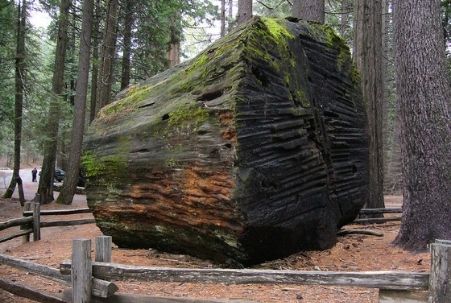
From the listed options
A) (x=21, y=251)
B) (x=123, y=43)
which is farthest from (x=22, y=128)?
(x=21, y=251)

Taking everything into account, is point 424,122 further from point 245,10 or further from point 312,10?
point 245,10

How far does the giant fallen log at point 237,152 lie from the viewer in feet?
19.4

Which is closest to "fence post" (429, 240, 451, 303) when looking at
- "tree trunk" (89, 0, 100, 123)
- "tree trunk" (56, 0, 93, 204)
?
"tree trunk" (56, 0, 93, 204)

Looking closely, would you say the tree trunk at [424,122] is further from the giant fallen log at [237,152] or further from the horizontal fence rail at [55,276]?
the horizontal fence rail at [55,276]

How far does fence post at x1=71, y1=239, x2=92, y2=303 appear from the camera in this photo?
4.87m

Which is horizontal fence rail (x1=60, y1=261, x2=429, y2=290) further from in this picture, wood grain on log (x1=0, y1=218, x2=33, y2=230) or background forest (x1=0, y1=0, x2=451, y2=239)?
background forest (x1=0, y1=0, x2=451, y2=239)

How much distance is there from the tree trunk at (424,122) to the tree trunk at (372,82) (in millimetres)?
4092

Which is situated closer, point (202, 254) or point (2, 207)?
point (202, 254)

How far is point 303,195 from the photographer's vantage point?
22.3 feet

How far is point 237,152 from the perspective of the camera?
5.71 metres

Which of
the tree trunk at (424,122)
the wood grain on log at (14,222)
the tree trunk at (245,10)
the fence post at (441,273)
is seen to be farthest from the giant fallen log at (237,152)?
the tree trunk at (245,10)

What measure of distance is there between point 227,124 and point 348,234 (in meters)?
4.36

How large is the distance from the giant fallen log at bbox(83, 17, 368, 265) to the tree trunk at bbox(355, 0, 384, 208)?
2976mm

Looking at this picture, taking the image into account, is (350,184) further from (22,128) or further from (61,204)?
(22,128)
